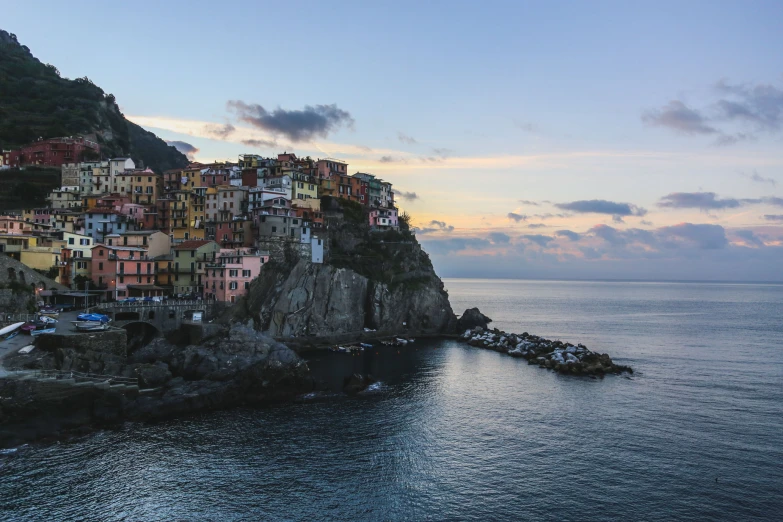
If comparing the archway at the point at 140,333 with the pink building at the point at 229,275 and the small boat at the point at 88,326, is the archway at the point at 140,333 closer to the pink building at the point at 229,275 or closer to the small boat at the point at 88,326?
the small boat at the point at 88,326

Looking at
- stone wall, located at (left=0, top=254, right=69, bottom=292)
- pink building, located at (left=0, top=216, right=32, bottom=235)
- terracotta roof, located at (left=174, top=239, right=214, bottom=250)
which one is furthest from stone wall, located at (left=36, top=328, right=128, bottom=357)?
pink building, located at (left=0, top=216, right=32, bottom=235)

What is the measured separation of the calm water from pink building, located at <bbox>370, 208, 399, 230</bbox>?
176 ft

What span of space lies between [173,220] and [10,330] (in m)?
49.9

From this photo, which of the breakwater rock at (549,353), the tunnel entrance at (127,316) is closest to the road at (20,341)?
the tunnel entrance at (127,316)

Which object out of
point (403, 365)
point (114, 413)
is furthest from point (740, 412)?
point (114, 413)

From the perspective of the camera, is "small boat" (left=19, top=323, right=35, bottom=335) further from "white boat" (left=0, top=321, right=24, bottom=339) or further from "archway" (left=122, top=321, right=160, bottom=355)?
"archway" (left=122, top=321, right=160, bottom=355)

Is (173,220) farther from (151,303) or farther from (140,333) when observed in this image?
(140,333)

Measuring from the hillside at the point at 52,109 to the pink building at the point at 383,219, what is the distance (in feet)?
229

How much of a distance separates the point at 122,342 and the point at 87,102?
123 meters

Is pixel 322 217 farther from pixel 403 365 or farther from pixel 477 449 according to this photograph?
pixel 477 449

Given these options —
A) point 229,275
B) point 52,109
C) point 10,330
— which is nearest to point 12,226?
point 229,275

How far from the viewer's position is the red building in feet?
399

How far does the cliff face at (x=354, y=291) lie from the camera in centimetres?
8475

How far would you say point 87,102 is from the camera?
152375 mm
